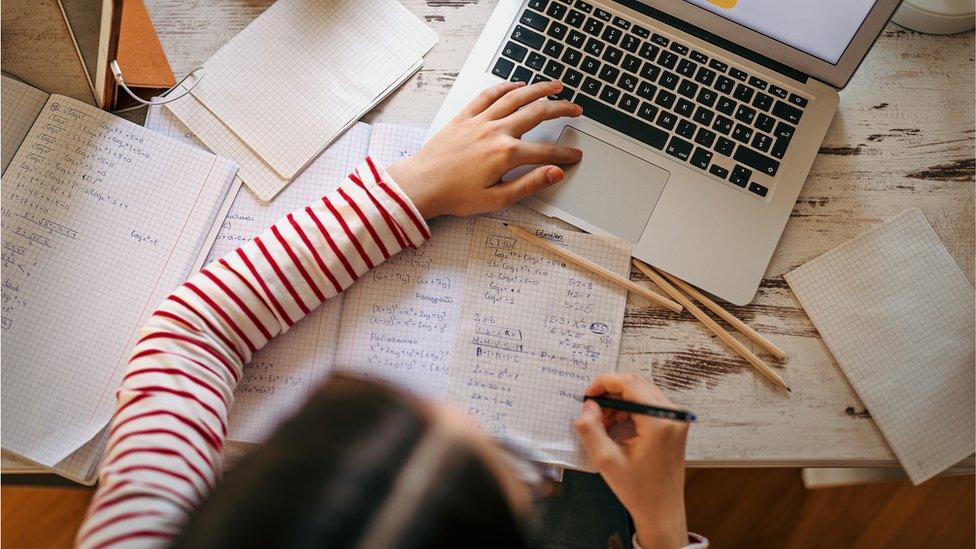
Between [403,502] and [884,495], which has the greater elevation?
[403,502]

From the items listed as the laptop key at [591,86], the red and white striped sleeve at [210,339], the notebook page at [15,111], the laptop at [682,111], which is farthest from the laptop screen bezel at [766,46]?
the notebook page at [15,111]

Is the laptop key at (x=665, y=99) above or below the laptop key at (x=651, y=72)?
below

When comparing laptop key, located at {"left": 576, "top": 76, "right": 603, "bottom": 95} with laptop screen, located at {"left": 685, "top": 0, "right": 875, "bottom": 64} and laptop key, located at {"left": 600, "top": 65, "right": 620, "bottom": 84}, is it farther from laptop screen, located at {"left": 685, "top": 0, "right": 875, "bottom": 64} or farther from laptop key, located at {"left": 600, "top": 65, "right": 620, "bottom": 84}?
laptop screen, located at {"left": 685, "top": 0, "right": 875, "bottom": 64}

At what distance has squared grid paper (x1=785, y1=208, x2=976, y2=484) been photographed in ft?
2.23

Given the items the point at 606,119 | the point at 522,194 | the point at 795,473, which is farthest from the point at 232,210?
the point at 795,473

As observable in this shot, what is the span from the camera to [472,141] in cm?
72

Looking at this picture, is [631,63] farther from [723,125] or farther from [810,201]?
[810,201]

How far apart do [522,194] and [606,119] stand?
138 millimetres

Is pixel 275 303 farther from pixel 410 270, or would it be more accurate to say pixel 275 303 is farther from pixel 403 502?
pixel 403 502

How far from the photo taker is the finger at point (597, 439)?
66 cm

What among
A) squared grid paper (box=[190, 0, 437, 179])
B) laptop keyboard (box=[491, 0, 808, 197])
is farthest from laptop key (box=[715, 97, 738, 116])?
squared grid paper (box=[190, 0, 437, 179])

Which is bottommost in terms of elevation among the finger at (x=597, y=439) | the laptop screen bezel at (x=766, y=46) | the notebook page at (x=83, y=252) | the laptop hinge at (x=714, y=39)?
the notebook page at (x=83, y=252)

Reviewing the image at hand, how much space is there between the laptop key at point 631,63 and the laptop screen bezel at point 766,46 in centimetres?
7

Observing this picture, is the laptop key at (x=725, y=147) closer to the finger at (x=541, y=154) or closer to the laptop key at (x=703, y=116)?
the laptop key at (x=703, y=116)
